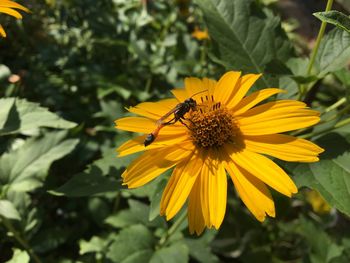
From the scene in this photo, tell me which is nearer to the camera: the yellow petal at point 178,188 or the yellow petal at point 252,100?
the yellow petal at point 178,188

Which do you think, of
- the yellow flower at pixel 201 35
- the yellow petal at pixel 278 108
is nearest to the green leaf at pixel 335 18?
the yellow petal at pixel 278 108

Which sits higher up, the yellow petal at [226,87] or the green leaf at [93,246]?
the yellow petal at [226,87]

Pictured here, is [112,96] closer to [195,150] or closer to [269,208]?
[195,150]

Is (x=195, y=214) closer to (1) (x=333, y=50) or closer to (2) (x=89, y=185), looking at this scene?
(2) (x=89, y=185)

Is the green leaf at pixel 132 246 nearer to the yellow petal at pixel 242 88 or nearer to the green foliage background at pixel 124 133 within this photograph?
the green foliage background at pixel 124 133

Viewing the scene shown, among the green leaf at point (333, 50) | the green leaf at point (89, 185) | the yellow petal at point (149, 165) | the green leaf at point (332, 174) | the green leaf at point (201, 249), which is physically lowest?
the green leaf at point (201, 249)

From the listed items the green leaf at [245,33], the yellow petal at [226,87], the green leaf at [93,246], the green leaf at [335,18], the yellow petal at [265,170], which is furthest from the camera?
the green leaf at [93,246]

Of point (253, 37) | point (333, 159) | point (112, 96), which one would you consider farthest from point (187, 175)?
point (112, 96)

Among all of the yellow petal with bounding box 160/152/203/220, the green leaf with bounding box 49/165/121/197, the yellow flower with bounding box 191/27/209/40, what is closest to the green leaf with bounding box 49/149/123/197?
the green leaf with bounding box 49/165/121/197
